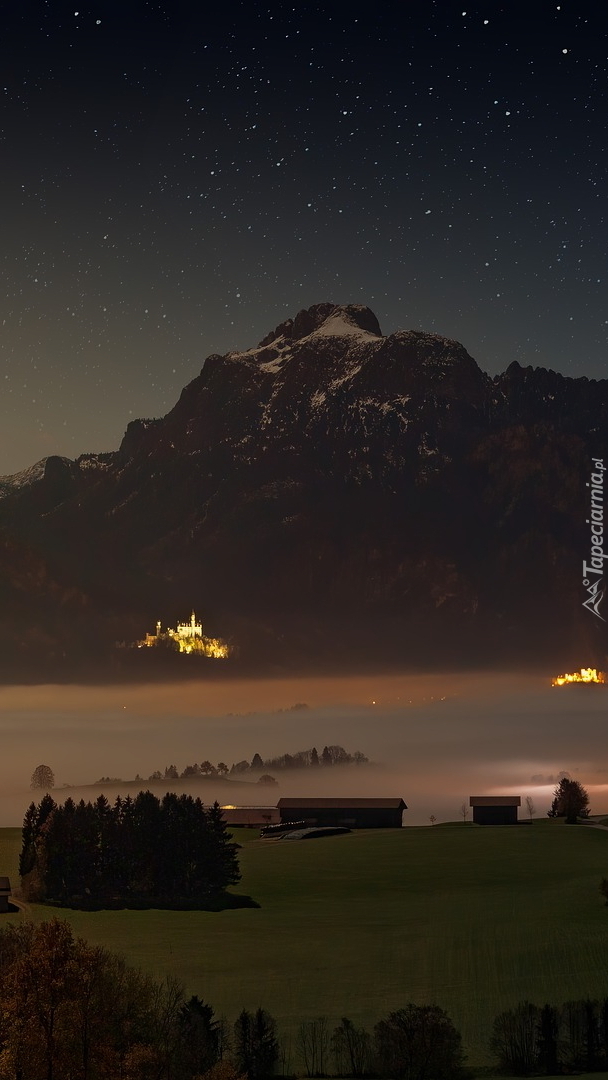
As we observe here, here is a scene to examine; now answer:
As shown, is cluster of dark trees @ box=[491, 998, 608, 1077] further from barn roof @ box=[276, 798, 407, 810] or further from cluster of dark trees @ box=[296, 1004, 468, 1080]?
barn roof @ box=[276, 798, 407, 810]

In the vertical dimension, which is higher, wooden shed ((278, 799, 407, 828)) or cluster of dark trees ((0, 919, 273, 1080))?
wooden shed ((278, 799, 407, 828))

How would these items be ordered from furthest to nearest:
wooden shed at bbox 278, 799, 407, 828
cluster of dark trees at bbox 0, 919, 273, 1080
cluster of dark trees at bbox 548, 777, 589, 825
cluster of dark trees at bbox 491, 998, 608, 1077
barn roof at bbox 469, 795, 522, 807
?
wooden shed at bbox 278, 799, 407, 828 → barn roof at bbox 469, 795, 522, 807 → cluster of dark trees at bbox 548, 777, 589, 825 → cluster of dark trees at bbox 491, 998, 608, 1077 → cluster of dark trees at bbox 0, 919, 273, 1080

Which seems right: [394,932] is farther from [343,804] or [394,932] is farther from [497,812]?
[343,804]

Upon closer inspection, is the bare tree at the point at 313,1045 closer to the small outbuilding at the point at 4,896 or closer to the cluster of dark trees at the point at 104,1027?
the cluster of dark trees at the point at 104,1027

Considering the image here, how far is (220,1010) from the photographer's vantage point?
7662 cm

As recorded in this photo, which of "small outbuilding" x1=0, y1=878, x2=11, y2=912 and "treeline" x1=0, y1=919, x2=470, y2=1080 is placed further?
"small outbuilding" x1=0, y1=878, x2=11, y2=912

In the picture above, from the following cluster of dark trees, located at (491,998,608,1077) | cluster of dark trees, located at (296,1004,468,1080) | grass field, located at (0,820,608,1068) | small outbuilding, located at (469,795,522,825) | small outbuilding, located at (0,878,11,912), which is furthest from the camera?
small outbuilding, located at (469,795,522,825)

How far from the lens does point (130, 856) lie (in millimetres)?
127875

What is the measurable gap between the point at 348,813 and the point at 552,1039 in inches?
4441

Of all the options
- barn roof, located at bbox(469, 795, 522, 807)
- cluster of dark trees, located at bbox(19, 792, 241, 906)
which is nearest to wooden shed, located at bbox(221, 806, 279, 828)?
barn roof, located at bbox(469, 795, 522, 807)

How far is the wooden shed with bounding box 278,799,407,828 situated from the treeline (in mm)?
101452

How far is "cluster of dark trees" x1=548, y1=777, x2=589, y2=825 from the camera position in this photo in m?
176

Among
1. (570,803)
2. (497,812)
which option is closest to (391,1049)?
(497,812)

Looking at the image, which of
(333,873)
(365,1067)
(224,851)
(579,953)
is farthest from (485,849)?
(365,1067)
